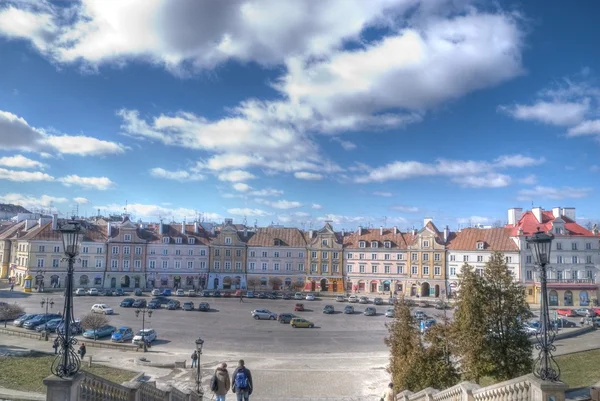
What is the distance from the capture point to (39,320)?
41250mm

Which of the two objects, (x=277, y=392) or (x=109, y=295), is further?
(x=109, y=295)

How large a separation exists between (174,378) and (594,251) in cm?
6453

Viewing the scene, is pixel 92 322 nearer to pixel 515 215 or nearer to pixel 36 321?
pixel 36 321

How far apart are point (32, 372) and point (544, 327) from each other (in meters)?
26.5

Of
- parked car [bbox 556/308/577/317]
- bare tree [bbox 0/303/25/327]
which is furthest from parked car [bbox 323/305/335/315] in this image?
bare tree [bbox 0/303/25/327]

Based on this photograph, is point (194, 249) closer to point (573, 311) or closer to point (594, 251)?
point (573, 311)

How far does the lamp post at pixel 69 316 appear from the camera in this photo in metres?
9.43

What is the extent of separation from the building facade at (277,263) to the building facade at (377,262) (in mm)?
8675

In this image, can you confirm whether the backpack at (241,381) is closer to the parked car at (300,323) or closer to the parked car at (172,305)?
the parked car at (300,323)

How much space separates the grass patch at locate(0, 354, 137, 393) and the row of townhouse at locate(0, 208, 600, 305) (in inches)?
1829

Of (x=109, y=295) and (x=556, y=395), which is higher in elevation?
(x=556, y=395)

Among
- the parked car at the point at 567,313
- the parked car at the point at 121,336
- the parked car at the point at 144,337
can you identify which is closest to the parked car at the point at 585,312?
the parked car at the point at 567,313

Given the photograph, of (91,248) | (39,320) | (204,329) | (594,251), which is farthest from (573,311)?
(91,248)

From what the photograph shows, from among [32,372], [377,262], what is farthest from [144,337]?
[377,262]
